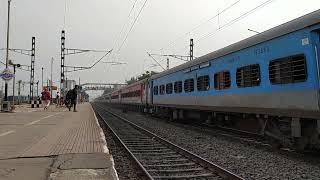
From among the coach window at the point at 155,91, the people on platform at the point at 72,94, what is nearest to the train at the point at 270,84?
the coach window at the point at 155,91

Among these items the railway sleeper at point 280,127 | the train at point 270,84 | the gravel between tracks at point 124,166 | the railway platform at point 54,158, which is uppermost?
the train at point 270,84

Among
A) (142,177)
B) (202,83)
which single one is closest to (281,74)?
(142,177)

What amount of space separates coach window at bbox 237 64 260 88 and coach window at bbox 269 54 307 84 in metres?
0.90

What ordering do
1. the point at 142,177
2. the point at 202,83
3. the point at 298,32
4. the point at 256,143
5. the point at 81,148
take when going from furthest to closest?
the point at 202,83 < the point at 256,143 < the point at 81,148 < the point at 298,32 < the point at 142,177

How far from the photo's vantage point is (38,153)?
11148 mm

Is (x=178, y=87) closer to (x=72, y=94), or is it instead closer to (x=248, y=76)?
(x=248, y=76)

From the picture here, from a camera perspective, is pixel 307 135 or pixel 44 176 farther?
pixel 307 135

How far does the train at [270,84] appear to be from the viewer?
33.3 ft

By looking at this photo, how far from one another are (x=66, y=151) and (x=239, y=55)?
20.5 ft

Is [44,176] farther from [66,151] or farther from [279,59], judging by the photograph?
[279,59]

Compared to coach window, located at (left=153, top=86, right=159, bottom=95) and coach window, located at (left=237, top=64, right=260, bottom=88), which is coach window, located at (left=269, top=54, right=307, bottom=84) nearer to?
coach window, located at (left=237, top=64, right=260, bottom=88)

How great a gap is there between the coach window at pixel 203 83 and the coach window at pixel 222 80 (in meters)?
0.95

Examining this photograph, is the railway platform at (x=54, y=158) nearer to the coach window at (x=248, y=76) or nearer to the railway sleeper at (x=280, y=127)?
the railway sleeper at (x=280, y=127)

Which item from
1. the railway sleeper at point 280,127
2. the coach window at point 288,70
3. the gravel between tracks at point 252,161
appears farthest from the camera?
the railway sleeper at point 280,127
